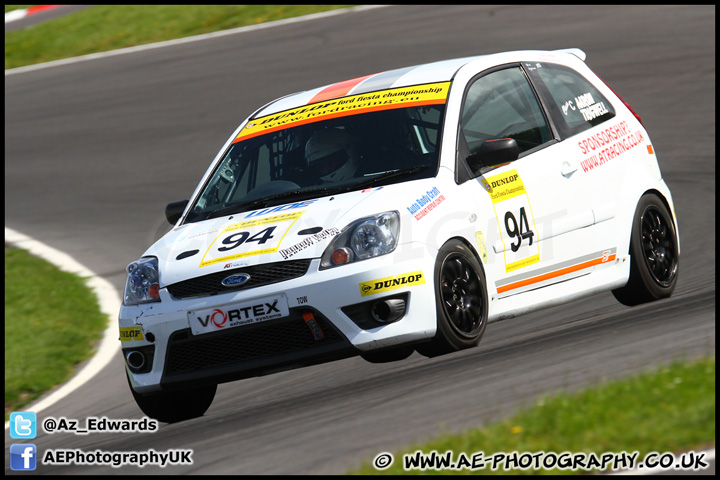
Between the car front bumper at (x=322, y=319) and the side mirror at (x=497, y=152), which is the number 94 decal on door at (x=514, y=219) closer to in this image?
the side mirror at (x=497, y=152)

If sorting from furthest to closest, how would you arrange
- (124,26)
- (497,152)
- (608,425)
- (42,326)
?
(124,26)
(42,326)
(497,152)
(608,425)

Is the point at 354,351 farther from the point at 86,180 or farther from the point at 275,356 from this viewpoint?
the point at 86,180

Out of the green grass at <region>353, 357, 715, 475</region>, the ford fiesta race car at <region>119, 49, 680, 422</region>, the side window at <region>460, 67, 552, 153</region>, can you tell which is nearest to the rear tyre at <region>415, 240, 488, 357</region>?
the ford fiesta race car at <region>119, 49, 680, 422</region>

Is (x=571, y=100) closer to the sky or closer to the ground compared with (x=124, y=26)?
closer to the sky

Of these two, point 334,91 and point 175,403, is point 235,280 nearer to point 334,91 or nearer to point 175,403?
point 175,403

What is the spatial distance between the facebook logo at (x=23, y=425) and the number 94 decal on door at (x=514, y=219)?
124 inches

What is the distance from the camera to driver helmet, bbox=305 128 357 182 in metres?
7.04

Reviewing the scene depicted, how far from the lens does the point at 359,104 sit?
7.39 m

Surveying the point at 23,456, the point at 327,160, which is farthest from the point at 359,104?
the point at 23,456

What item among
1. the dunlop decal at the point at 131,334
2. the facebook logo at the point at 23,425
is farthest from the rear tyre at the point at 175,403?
the facebook logo at the point at 23,425

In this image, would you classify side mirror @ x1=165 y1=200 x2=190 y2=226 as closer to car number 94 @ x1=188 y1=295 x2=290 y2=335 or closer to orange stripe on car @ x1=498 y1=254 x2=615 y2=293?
car number 94 @ x1=188 y1=295 x2=290 y2=335

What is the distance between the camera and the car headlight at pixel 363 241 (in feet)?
20.4

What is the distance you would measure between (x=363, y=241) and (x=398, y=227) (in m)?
0.21

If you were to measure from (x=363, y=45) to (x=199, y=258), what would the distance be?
12643mm
